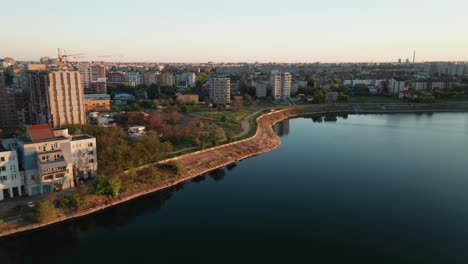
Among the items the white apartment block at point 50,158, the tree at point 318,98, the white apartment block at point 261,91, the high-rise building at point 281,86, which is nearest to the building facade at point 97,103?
the white apartment block at point 50,158

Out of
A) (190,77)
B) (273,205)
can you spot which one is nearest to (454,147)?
(273,205)

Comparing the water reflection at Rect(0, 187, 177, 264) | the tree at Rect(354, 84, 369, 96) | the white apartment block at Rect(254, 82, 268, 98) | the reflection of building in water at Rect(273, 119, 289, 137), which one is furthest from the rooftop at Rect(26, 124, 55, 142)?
Answer: the tree at Rect(354, 84, 369, 96)

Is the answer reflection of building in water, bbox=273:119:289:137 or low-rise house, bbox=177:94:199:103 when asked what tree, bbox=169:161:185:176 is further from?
low-rise house, bbox=177:94:199:103

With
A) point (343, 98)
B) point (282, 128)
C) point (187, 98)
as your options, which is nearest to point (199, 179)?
point (282, 128)

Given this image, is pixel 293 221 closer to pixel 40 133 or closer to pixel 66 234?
pixel 66 234

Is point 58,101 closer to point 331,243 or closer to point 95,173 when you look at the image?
point 95,173

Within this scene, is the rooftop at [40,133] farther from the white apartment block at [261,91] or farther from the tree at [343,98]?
the tree at [343,98]
